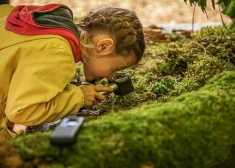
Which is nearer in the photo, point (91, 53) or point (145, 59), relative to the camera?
point (91, 53)

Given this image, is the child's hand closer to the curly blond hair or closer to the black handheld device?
the curly blond hair

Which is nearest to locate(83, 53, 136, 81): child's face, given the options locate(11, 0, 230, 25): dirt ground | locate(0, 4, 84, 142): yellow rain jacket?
locate(0, 4, 84, 142): yellow rain jacket

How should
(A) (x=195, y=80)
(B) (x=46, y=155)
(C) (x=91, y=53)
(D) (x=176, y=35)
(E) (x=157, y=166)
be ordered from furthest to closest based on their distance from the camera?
(D) (x=176, y=35)
(A) (x=195, y=80)
(C) (x=91, y=53)
(E) (x=157, y=166)
(B) (x=46, y=155)

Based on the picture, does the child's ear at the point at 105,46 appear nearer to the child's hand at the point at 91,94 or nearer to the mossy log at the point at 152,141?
the child's hand at the point at 91,94

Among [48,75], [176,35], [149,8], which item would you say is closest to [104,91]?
[48,75]

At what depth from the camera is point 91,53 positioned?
88.1 inches

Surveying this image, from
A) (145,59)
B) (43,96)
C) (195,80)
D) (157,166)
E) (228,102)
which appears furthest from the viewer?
(145,59)

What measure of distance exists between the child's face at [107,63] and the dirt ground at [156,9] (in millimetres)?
3659

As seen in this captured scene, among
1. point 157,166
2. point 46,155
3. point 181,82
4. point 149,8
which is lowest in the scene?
point 149,8

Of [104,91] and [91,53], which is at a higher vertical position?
[91,53]

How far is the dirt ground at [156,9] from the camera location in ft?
19.9

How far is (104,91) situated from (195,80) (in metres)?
0.52

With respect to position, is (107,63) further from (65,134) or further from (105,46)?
(65,134)

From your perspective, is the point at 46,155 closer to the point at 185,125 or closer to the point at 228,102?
the point at 185,125
